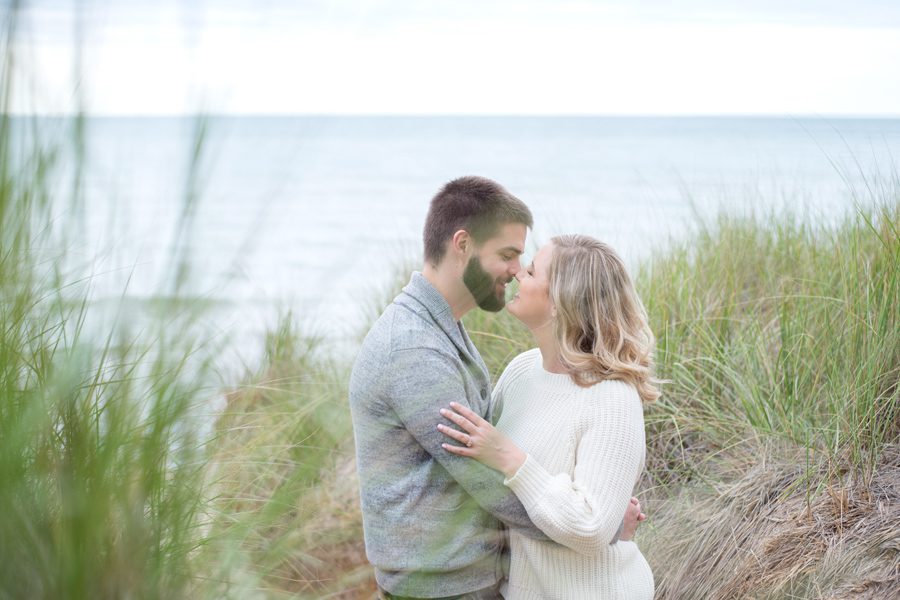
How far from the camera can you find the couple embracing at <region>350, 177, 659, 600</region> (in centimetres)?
248

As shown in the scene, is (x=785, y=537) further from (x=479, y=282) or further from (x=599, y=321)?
(x=479, y=282)

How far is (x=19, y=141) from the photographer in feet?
3.11

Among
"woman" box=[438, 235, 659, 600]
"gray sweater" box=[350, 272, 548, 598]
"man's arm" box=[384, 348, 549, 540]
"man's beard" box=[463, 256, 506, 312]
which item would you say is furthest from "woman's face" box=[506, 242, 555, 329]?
"man's arm" box=[384, 348, 549, 540]

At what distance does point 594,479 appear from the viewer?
252 centimetres

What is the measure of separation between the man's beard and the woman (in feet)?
0.39

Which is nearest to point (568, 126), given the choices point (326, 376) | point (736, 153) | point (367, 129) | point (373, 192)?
point (367, 129)

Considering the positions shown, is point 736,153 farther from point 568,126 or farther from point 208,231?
point 208,231

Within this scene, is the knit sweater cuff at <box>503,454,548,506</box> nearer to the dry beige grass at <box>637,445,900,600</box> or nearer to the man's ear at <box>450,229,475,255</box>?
the man's ear at <box>450,229,475,255</box>

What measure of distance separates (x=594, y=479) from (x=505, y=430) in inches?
16.2

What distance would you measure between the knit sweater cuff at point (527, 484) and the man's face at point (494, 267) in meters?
0.66

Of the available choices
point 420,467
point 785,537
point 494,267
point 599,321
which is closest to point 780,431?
point 785,537

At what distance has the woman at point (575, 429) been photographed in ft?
8.08

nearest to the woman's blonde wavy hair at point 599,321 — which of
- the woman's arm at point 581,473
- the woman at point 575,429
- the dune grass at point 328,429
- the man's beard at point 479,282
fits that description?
the woman at point 575,429

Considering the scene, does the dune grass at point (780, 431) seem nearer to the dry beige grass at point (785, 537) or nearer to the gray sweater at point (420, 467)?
the dry beige grass at point (785, 537)
